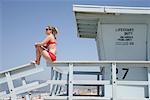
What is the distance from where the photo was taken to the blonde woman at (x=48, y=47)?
6910 millimetres

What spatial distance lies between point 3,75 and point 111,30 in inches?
120

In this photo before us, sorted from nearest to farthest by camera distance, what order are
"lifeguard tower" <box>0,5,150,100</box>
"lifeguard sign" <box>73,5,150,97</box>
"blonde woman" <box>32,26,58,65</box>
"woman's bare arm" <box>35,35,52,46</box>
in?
"blonde woman" <box>32,26,58,65</box> → "woman's bare arm" <box>35,35,52,46</box> → "lifeguard tower" <box>0,5,150,100</box> → "lifeguard sign" <box>73,5,150,97</box>

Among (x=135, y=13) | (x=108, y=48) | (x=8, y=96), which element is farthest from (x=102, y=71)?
(x=8, y=96)

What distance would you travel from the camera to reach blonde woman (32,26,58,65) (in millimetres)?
6910

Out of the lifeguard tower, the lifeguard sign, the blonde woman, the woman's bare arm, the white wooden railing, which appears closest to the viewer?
the white wooden railing

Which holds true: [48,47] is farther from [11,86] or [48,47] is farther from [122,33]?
[122,33]

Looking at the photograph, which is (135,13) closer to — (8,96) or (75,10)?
(75,10)

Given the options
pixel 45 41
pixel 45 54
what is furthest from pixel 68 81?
pixel 45 41

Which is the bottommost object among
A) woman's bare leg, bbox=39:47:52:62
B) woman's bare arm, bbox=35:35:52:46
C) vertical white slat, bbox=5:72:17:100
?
vertical white slat, bbox=5:72:17:100

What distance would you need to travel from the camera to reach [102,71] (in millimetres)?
8625

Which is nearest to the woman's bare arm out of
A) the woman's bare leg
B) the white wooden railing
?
the woman's bare leg

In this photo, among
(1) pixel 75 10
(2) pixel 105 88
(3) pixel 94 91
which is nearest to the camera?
(2) pixel 105 88

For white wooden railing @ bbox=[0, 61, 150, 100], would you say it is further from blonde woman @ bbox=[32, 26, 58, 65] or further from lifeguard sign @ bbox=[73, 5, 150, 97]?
lifeguard sign @ bbox=[73, 5, 150, 97]

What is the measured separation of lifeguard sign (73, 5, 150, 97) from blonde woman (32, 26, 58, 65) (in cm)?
102
